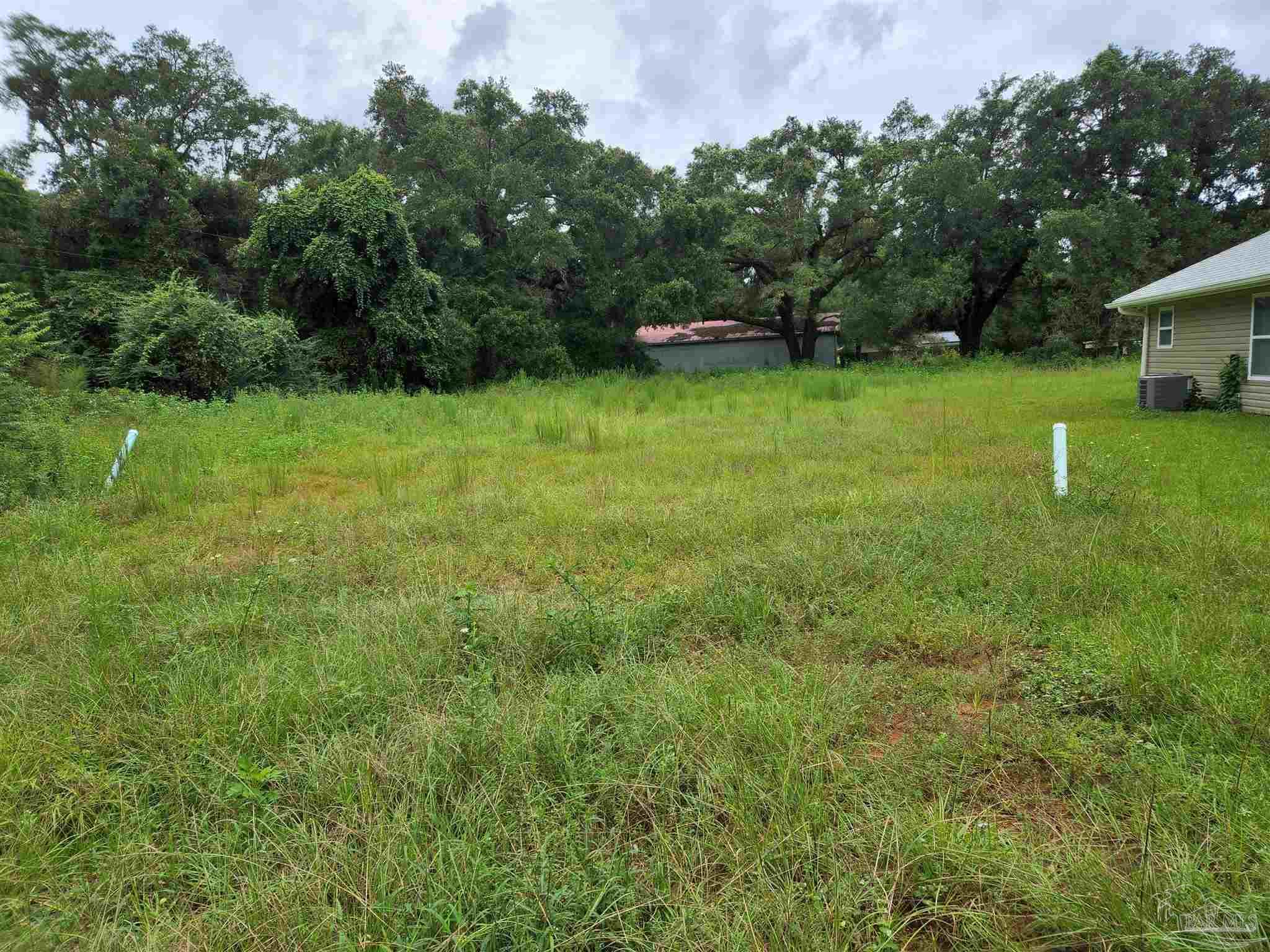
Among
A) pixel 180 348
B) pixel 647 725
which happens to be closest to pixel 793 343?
pixel 180 348

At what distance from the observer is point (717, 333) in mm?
34812

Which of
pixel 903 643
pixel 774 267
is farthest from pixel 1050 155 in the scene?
pixel 903 643

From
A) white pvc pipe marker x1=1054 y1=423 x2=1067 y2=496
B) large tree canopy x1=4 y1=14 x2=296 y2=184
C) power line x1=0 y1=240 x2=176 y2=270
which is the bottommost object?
white pvc pipe marker x1=1054 y1=423 x2=1067 y2=496

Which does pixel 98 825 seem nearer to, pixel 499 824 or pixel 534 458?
pixel 499 824

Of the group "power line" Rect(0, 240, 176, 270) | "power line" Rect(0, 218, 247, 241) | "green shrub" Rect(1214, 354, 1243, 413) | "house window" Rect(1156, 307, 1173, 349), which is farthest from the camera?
"power line" Rect(0, 240, 176, 270)

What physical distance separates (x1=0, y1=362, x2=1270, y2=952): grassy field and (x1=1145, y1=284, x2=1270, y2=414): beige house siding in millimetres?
6895

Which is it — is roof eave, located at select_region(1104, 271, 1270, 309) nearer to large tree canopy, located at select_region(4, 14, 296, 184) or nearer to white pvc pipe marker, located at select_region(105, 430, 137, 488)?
white pvc pipe marker, located at select_region(105, 430, 137, 488)

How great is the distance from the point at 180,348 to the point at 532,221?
1024 cm

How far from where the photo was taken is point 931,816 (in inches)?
79.5

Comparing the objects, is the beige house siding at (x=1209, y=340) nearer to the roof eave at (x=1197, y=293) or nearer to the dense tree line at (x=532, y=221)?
the roof eave at (x=1197, y=293)

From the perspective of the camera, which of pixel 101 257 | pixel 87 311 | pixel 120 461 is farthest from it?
pixel 101 257

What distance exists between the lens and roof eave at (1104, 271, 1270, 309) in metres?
9.74

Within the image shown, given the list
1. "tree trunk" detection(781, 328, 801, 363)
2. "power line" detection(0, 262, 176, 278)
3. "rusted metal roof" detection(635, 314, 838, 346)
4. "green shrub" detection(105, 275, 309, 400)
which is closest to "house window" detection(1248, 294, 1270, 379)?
"tree trunk" detection(781, 328, 801, 363)

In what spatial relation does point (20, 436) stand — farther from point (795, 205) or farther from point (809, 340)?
point (809, 340)
